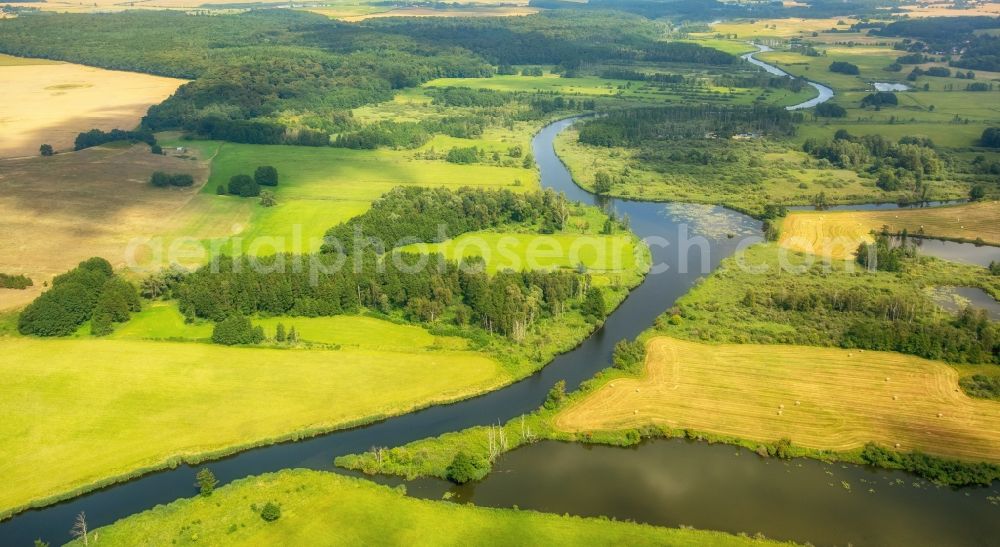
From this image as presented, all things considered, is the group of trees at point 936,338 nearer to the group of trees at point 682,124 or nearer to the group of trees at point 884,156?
the group of trees at point 884,156

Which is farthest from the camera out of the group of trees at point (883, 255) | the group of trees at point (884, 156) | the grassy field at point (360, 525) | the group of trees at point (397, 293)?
the group of trees at point (884, 156)

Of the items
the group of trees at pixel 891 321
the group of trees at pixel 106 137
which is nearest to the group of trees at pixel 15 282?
the group of trees at pixel 106 137

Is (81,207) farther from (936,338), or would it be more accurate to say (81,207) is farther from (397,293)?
(936,338)

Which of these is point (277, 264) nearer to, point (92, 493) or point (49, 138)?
point (92, 493)

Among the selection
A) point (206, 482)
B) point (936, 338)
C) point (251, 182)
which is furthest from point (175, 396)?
point (936, 338)

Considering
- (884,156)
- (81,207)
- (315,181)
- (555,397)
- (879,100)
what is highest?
(879,100)

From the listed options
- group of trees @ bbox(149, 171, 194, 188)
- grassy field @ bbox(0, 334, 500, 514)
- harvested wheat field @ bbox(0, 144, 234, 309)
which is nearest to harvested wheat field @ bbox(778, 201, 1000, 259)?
grassy field @ bbox(0, 334, 500, 514)
